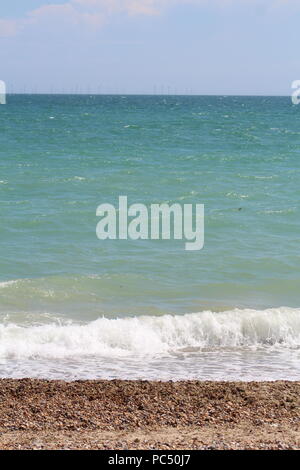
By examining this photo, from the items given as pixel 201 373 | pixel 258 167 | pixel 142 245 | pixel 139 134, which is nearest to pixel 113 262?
pixel 142 245

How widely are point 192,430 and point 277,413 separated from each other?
1.22 meters

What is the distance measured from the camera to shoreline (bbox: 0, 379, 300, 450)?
25.3ft

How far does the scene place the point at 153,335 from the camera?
12188 millimetres

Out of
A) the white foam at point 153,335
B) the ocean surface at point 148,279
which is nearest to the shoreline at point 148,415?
the ocean surface at point 148,279

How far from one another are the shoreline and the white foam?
5.85ft

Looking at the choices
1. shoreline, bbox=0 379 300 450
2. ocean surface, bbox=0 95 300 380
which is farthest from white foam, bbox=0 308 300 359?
shoreline, bbox=0 379 300 450

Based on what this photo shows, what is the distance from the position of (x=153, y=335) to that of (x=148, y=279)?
11.1 ft

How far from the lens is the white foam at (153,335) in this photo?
11.5 m

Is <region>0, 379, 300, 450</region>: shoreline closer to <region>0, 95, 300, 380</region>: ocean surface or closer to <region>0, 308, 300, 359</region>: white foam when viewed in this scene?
<region>0, 95, 300, 380</region>: ocean surface

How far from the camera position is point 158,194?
24312mm

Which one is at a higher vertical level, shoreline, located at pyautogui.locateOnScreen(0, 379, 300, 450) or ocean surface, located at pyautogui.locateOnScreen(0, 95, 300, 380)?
ocean surface, located at pyautogui.locateOnScreen(0, 95, 300, 380)

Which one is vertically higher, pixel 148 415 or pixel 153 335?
pixel 153 335

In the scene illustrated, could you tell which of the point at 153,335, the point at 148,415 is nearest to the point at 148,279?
the point at 153,335

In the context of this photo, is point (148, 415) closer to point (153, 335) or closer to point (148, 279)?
point (153, 335)
